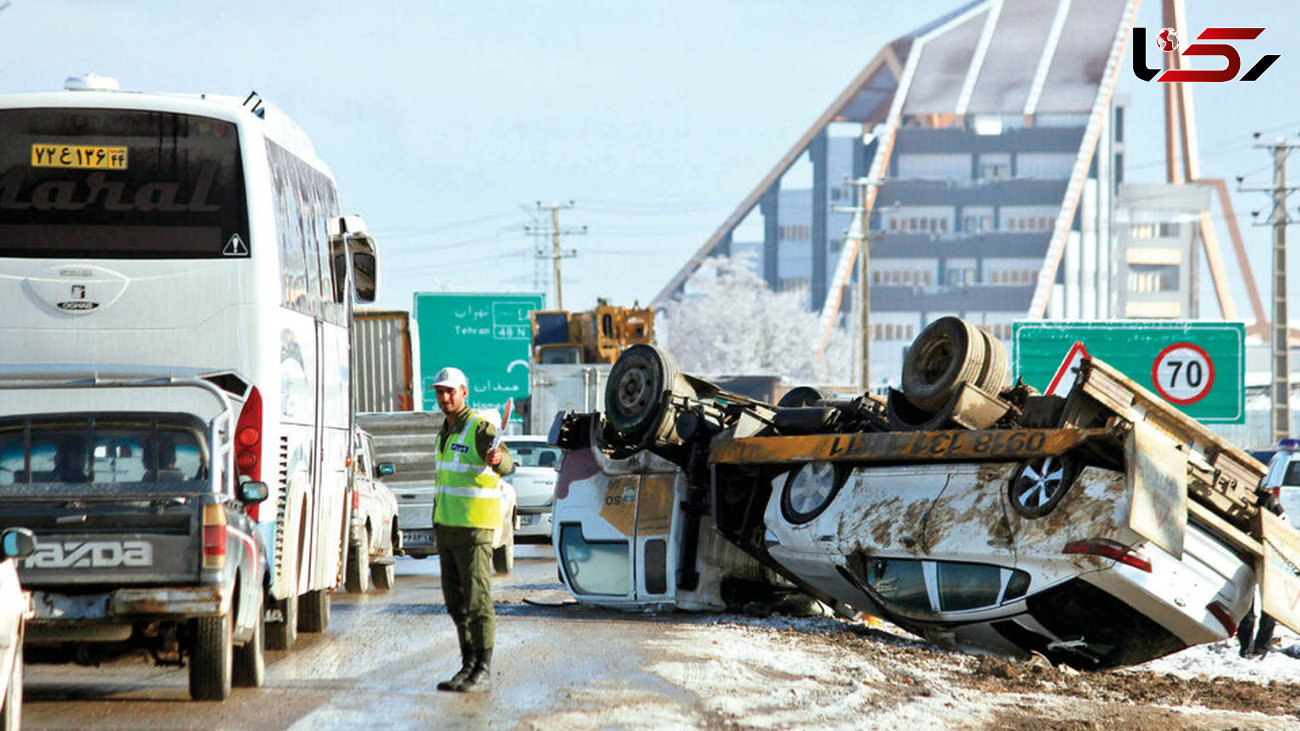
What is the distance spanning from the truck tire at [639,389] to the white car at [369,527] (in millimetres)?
2648

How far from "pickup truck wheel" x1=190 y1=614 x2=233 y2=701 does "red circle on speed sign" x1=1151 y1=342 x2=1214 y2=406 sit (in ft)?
66.7

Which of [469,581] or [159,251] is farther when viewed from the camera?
[159,251]

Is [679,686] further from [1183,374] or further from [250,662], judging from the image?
[1183,374]

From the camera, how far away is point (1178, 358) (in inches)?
1109

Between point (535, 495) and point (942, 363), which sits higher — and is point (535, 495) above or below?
below

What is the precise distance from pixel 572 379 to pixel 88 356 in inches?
1428

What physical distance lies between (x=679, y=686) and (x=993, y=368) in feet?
11.8

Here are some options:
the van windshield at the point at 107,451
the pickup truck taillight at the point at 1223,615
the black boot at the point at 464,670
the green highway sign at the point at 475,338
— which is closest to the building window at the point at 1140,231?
the green highway sign at the point at 475,338

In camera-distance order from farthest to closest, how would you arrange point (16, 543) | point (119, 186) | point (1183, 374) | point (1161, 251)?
point (1161, 251)
point (1183, 374)
point (119, 186)
point (16, 543)

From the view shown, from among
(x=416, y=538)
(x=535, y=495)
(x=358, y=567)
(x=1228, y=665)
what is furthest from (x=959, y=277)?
(x=1228, y=665)

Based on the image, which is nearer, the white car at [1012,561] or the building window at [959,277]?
the white car at [1012,561]

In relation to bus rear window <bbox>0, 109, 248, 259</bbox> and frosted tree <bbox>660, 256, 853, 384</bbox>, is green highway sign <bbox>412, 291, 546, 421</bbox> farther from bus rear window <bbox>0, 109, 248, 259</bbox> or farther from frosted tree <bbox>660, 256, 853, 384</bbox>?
frosted tree <bbox>660, 256, 853, 384</bbox>

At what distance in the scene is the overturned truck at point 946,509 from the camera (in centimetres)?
1128

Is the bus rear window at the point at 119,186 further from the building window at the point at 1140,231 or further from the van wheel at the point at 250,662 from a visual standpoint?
the building window at the point at 1140,231
